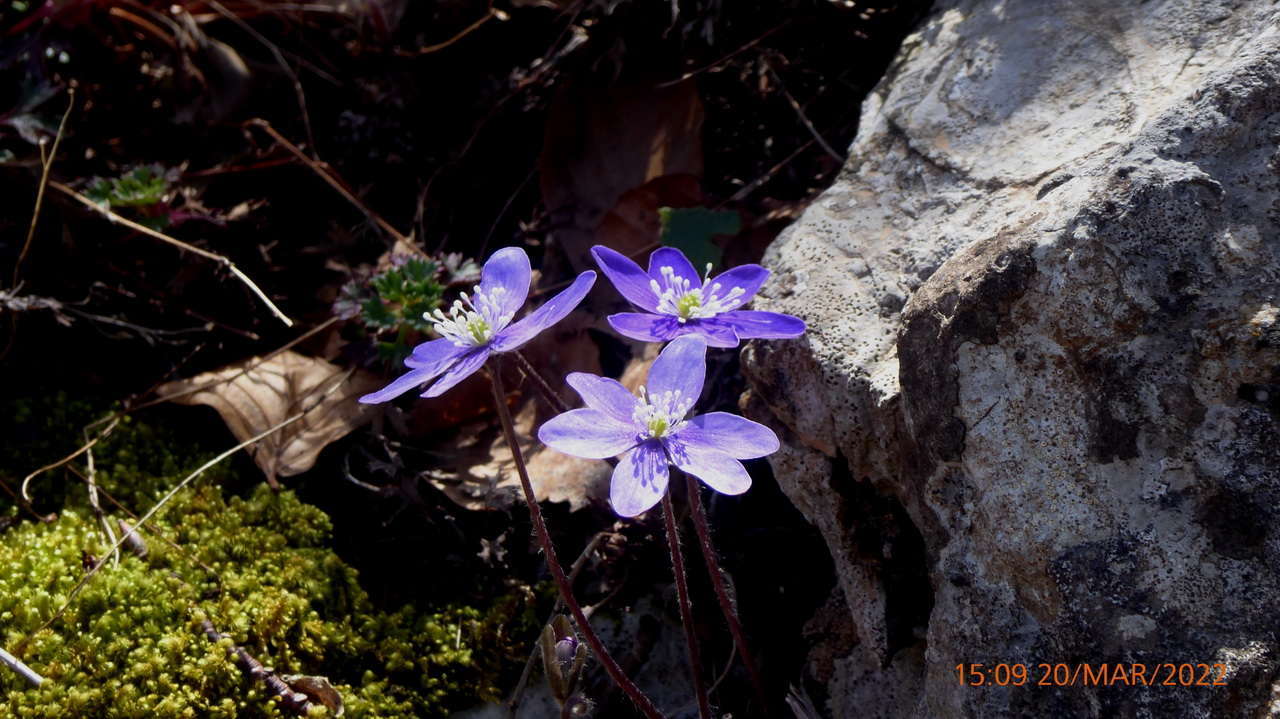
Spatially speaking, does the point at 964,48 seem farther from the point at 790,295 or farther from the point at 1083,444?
the point at 1083,444

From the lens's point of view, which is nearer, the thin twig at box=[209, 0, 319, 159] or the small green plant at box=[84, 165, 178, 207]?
the small green plant at box=[84, 165, 178, 207]

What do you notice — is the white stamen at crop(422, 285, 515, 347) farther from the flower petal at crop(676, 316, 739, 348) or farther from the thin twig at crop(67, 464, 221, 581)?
the thin twig at crop(67, 464, 221, 581)

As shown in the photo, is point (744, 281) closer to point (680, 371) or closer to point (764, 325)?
point (764, 325)

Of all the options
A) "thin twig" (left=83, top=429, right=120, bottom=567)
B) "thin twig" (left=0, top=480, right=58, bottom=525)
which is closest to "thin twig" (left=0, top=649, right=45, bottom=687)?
"thin twig" (left=83, top=429, right=120, bottom=567)

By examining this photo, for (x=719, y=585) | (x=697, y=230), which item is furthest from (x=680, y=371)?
(x=697, y=230)

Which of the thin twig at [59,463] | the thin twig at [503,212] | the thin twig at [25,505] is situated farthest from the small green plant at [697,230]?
the thin twig at [25,505]

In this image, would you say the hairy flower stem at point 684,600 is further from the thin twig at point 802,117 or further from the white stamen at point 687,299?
the thin twig at point 802,117
